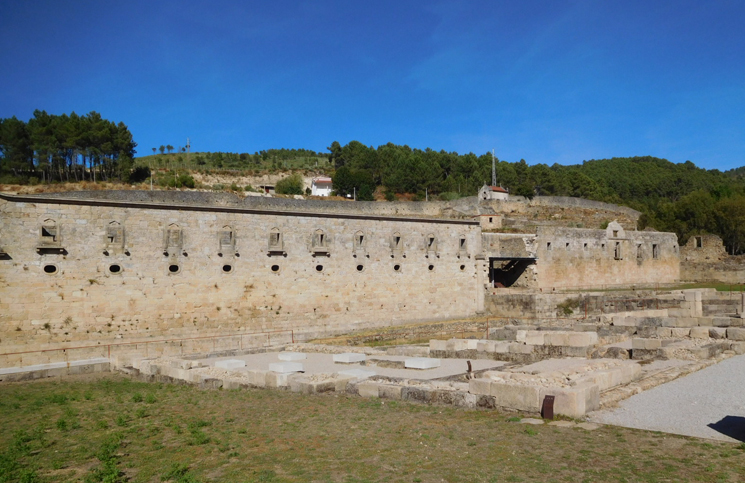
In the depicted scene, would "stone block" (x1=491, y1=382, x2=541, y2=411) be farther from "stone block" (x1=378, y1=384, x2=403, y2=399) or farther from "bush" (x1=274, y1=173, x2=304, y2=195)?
"bush" (x1=274, y1=173, x2=304, y2=195)

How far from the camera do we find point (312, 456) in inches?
305

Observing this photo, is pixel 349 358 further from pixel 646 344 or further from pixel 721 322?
pixel 721 322

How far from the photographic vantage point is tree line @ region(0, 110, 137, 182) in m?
46.5

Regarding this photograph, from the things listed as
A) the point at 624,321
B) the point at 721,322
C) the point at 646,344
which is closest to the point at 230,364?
the point at 646,344

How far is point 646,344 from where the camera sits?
1570cm

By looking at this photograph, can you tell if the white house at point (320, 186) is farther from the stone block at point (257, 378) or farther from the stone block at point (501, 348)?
the stone block at point (257, 378)

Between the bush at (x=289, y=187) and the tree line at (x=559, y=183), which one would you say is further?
the bush at (x=289, y=187)

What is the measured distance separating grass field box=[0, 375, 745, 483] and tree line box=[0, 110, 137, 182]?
41733mm

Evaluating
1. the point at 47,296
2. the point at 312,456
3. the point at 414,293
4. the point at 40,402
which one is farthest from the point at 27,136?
the point at 312,456

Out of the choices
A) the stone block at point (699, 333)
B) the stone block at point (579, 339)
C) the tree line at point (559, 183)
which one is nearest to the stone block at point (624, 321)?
the stone block at point (699, 333)

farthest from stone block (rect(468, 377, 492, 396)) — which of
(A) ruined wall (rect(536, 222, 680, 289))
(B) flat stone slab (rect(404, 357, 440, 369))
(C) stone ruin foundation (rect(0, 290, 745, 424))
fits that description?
(A) ruined wall (rect(536, 222, 680, 289))

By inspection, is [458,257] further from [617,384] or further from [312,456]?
[312,456]

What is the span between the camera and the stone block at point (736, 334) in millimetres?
17141

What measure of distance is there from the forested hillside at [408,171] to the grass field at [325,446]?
41191 mm
